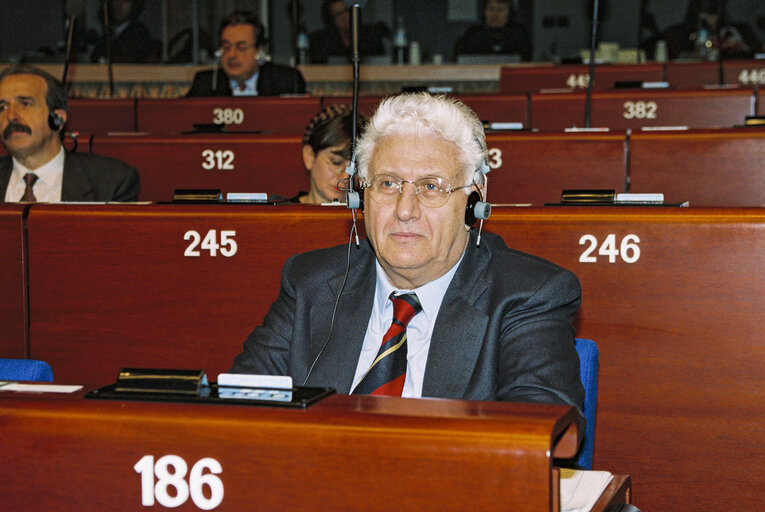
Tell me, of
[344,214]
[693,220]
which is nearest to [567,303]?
[693,220]

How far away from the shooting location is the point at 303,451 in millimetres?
839

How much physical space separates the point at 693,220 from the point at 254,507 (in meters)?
1.49

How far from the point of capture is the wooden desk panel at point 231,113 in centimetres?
507

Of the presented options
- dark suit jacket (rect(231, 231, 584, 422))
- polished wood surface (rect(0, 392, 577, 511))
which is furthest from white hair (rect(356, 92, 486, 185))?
polished wood surface (rect(0, 392, 577, 511))

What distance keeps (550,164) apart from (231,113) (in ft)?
7.58

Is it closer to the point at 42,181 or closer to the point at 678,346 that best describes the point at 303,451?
the point at 678,346

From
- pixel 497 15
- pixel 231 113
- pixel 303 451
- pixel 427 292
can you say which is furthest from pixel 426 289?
pixel 497 15

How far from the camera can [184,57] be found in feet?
29.1

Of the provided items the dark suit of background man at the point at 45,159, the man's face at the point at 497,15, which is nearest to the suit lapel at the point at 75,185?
the dark suit of background man at the point at 45,159

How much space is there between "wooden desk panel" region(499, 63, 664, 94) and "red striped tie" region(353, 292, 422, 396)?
453 centimetres

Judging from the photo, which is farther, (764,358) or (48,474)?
(764,358)

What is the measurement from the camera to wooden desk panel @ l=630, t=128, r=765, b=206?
10.3 ft

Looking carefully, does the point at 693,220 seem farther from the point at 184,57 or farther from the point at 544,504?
the point at 184,57

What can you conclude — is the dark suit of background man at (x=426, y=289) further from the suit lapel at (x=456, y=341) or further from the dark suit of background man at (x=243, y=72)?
the dark suit of background man at (x=243, y=72)
